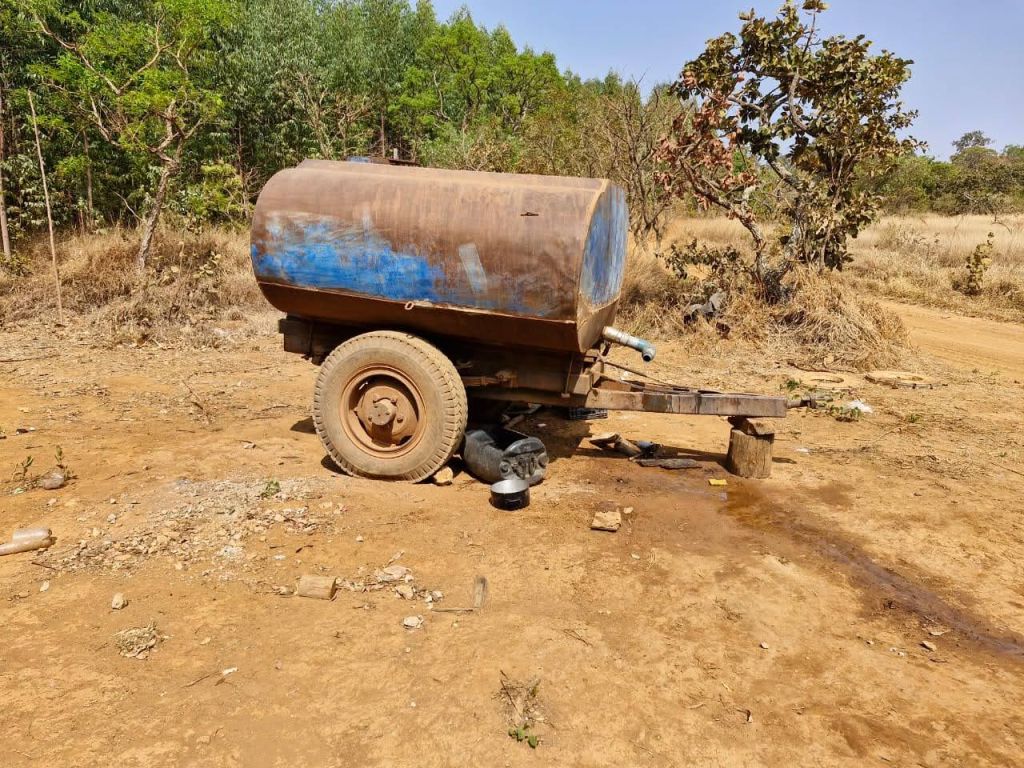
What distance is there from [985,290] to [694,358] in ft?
28.3

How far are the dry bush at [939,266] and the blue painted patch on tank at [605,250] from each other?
1095cm

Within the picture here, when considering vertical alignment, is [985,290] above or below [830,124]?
below

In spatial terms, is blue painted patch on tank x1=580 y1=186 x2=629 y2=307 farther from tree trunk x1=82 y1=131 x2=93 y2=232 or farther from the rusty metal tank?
tree trunk x1=82 y1=131 x2=93 y2=232

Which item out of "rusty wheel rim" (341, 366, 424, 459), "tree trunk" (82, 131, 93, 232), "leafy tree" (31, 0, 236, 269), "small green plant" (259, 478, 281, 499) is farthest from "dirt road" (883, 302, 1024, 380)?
"tree trunk" (82, 131, 93, 232)

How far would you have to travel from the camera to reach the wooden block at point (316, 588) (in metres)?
3.24

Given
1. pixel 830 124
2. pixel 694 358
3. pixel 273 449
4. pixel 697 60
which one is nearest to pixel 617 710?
pixel 273 449

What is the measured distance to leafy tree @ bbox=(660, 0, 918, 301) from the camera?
9.07 metres

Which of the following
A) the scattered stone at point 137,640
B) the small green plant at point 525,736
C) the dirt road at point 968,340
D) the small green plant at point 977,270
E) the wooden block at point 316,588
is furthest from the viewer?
the small green plant at point 977,270

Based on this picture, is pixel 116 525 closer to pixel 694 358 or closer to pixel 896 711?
pixel 896 711

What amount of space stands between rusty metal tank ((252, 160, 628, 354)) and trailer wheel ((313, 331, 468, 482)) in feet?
0.86

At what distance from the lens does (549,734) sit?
242 centimetres

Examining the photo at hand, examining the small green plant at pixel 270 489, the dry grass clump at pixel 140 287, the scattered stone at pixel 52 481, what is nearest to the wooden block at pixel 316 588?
the small green plant at pixel 270 489

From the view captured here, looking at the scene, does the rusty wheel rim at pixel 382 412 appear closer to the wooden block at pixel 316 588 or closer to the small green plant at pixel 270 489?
the small green plant at pixel 270 489

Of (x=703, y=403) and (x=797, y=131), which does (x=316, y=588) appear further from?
(x=797, y=131)
